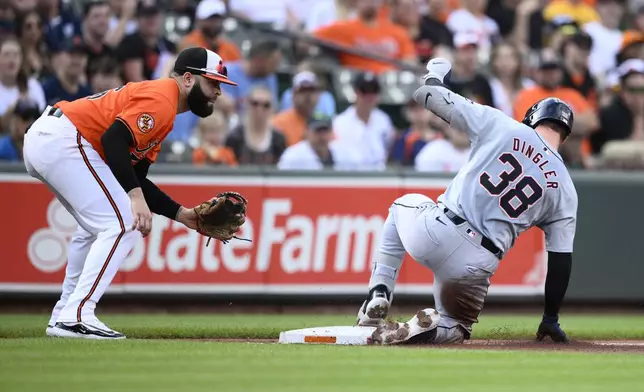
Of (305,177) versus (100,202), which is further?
(305,177)

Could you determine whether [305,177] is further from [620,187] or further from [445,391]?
[445,391]

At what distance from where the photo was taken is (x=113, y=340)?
753cm

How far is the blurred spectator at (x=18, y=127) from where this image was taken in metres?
11.3

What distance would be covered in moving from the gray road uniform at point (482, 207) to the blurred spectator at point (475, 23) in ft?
26.1

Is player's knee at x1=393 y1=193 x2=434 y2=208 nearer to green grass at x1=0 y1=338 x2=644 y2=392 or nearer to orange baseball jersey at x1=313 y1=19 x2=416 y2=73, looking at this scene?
green grass at x1=0 y1=338 x2=644 y2=392

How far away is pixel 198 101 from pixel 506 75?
25.2 ft

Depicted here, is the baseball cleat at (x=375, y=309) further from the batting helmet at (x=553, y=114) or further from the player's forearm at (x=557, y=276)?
the batting helmet at (x=553, y=114)

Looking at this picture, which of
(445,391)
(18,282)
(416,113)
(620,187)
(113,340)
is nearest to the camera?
(445,391)

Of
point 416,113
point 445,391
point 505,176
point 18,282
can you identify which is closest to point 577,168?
point 416,113

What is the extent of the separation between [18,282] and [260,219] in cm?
238

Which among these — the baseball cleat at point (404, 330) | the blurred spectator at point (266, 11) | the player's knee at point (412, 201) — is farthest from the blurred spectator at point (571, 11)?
the baseball cleat at point (404, 330)

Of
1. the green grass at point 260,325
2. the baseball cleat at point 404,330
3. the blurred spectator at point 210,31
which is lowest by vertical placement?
the green grass at point 260,325

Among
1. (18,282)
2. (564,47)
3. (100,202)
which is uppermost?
(564,47)

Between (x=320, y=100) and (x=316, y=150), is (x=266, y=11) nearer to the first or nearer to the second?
(x=320, y=100)
